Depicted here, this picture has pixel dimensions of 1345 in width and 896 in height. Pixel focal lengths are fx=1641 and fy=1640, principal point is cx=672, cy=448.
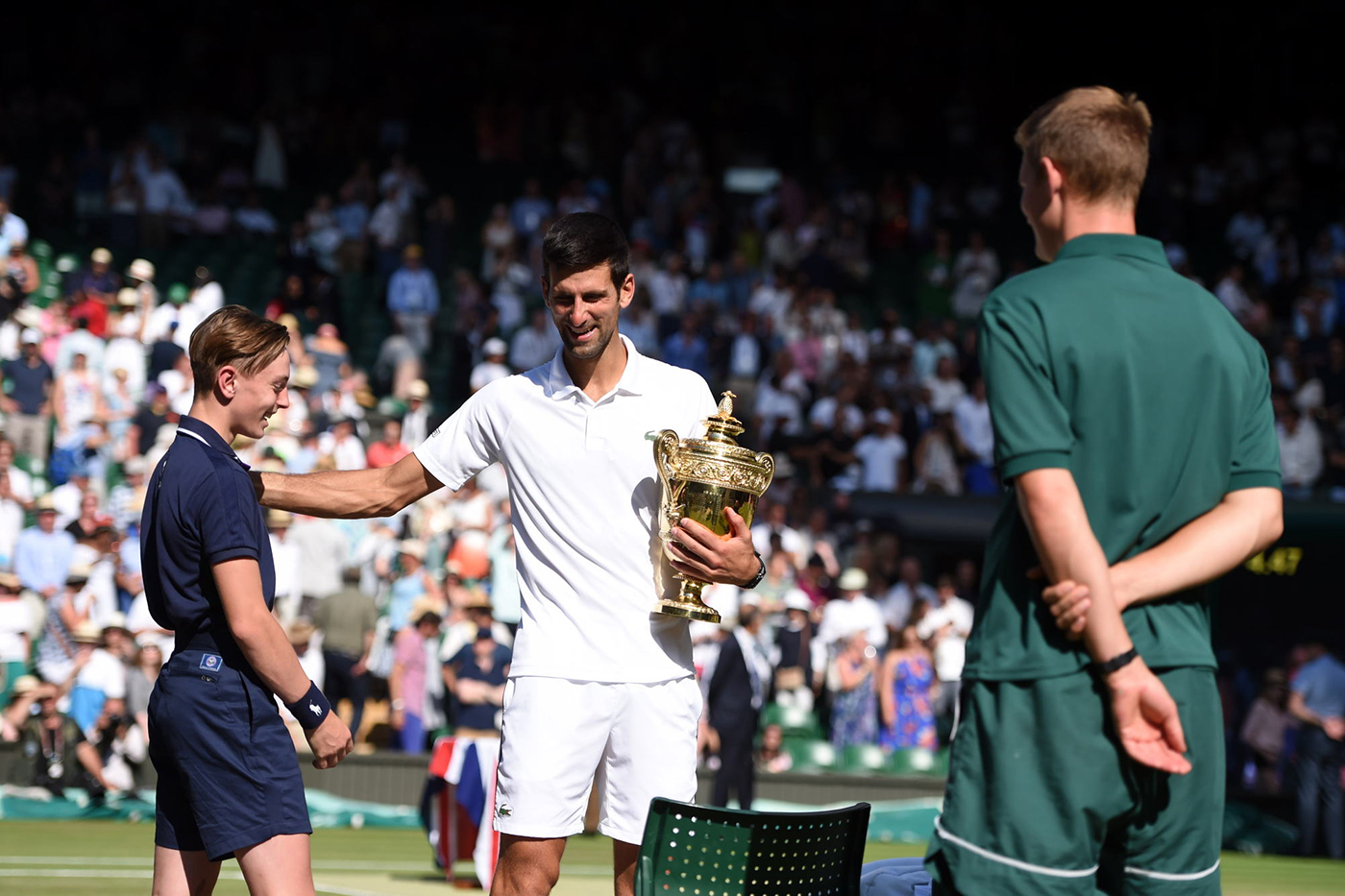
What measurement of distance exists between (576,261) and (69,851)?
8.69m

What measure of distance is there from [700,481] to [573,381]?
0.49 m

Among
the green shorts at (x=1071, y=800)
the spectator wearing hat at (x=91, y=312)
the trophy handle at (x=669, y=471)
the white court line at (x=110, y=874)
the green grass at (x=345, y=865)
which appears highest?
the spectator wearing hat at (x=91, y=312)

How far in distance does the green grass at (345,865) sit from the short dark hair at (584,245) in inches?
249

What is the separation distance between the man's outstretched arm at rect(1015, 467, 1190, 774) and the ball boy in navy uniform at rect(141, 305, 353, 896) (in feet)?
6.09

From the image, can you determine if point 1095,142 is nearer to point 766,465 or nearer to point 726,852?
point 766,465

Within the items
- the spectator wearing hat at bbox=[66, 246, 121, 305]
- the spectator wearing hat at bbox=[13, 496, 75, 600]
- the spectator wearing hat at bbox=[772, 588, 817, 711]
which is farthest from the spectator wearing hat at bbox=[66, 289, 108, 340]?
the spectator wearing hat at bbox=[772, 588, 817, 711]

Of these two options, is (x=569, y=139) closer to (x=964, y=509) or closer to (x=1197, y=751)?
(x=964, y=509)

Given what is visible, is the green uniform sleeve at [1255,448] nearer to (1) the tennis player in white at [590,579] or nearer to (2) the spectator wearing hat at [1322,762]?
(1) the tennis player in white at [590,579]

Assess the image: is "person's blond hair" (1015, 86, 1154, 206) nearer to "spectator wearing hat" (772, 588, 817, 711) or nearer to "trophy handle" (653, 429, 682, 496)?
"trophy handle" (653, 429, 682, 496)

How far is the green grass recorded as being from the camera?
980 cm

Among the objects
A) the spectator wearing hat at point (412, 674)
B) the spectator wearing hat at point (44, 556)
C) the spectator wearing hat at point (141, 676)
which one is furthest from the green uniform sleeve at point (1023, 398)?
the spectator wearing hat at point (44, 556)

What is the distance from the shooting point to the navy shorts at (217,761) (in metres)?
3.85

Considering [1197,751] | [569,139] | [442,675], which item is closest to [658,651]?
[1197,751]

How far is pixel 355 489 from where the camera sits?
14.9ft
